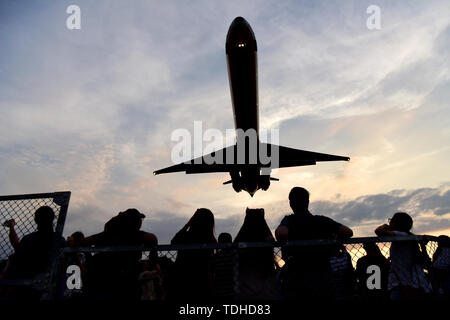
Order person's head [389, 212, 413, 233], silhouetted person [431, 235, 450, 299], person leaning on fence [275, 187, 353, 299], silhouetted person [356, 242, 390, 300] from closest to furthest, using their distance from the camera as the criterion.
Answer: person leaning on fence [275, 187, 353, 299] < person's head [389, 212, 413, 233] < silhouetted person [431, 235, 450, 299] < silhouetted person [356, 242, 390, 300]

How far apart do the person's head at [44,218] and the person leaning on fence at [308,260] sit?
9.83 ft

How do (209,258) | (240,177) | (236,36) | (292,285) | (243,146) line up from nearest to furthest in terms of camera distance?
(292,285) < (209,258) < (236,36) < (243,146) < (240,177)

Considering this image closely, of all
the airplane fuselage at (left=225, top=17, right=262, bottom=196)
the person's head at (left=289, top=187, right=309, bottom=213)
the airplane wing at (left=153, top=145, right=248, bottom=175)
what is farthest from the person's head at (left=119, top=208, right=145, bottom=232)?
the airplane wing at (left=153, top=145, right=248, bottom=175)

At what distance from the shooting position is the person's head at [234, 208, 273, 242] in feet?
11.9

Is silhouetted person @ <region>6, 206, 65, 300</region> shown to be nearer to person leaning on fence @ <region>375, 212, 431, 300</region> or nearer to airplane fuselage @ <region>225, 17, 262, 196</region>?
person leaning on fence @ <region>375, 212, 431, 300</region>

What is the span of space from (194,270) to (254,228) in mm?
934

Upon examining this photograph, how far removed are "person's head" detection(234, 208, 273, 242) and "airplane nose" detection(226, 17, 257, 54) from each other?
9.35 meters

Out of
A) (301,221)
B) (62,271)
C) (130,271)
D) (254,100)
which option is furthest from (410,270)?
(254,100)

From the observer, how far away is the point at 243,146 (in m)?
15.8

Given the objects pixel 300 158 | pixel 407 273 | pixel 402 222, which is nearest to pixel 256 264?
pixel 407 273

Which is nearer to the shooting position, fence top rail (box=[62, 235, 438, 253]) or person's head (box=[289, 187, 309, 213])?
fence top rail (box=[62, 235, 438, 253])

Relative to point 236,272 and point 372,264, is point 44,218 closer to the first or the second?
point 236,272
